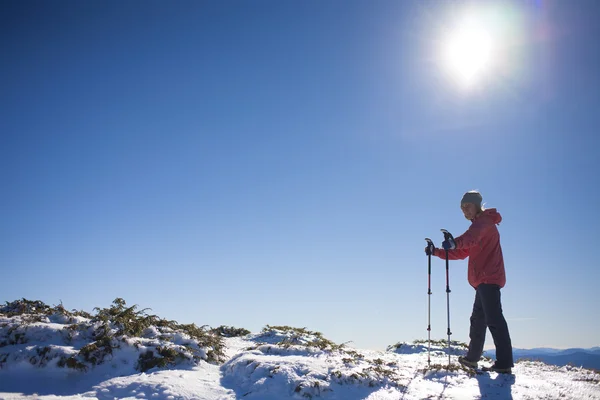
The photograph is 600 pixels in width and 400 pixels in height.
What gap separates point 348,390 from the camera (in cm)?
534

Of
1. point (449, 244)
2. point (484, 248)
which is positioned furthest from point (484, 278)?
point (449, 244)

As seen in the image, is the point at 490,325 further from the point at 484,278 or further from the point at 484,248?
the point at 484,248

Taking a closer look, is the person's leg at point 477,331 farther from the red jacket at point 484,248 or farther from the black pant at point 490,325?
the red jacket at point 484,248

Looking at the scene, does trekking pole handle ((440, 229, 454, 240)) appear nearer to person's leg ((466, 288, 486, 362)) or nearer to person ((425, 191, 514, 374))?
person ((425, 191, 514, 374))

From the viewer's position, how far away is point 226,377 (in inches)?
235

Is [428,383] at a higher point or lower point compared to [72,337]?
lower

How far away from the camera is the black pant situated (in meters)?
7.00

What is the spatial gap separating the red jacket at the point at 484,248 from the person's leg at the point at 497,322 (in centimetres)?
20

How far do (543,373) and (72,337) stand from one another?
30.3 ft

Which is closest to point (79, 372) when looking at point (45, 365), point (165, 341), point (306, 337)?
point (45, 365)

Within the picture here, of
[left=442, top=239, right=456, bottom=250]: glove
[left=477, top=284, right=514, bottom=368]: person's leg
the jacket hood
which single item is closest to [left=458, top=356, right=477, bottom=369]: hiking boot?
[left=477, top=284, right=514, bottom=368]: person's leg

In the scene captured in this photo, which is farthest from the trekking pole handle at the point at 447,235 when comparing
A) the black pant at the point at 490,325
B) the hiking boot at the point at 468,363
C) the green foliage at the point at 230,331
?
the green foliage at the point at 230,331

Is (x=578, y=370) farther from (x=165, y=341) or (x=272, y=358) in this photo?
(x=165, y=341)

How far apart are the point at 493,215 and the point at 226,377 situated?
6398mm
